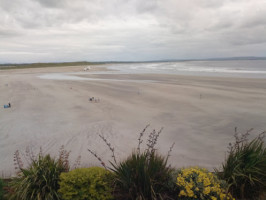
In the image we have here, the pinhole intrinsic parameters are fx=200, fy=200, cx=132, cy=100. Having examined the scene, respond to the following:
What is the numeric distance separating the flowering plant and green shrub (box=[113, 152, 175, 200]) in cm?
33

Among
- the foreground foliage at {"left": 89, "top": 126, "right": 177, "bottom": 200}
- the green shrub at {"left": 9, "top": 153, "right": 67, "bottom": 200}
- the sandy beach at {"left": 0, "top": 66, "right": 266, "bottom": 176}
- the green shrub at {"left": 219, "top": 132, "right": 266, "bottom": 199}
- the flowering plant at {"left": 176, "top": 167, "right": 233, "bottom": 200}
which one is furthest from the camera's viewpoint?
the sandy beach at {"left": 0, "top": 66, "right": 266, "bottom": 176}

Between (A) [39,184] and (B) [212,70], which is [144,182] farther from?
(B) [212,70]

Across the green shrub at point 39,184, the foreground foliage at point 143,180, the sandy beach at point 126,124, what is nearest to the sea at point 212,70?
the sandy beach at point 126,124

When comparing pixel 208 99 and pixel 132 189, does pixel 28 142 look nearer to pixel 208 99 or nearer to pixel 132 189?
pixel 132 189

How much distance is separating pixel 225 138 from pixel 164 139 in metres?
2.34

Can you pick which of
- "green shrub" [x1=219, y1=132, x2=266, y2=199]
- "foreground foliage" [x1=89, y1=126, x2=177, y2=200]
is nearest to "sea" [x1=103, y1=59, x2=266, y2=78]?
"green shrub" [x1=219, y1=132, x2=266, y2=199]

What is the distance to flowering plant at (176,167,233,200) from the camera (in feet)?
10.4

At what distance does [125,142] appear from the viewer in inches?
293

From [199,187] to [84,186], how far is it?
191cm

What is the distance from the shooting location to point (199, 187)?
10.8ft

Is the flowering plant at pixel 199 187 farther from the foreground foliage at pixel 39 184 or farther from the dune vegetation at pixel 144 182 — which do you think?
the foreground foliage at pixel 39 184

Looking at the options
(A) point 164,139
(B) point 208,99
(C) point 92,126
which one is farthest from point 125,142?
(B) point 208,99

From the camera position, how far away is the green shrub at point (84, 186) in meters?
3.32

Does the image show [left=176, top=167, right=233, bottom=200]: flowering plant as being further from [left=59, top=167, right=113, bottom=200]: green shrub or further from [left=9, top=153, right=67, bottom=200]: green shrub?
[left=9, top=153, right=67, bottom=200]: green shrub
